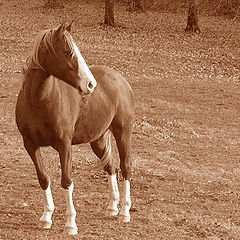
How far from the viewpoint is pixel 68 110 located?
658cm

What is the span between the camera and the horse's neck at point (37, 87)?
627 centimetres

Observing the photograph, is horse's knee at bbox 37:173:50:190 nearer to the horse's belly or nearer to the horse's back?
the horse's belly

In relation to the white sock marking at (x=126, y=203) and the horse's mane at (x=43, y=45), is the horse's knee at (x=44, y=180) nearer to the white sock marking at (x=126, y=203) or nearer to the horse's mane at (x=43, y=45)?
the white sock marking at (x=126, y=203)

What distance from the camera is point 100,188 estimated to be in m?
8.63

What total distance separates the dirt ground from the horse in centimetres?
44

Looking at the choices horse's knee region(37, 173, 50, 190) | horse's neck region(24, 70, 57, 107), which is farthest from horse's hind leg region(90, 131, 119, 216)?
horse's neck region(24, 70, 57, 107)

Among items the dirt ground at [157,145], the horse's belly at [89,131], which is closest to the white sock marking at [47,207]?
the dirt ground at [157,145]

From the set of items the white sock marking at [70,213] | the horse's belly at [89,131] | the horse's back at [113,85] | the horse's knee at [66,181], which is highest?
the horse's back at [113,85]

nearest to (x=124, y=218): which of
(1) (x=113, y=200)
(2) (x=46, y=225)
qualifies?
(1) (x=113, y=200)

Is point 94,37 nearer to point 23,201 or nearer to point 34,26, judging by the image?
point 34,26

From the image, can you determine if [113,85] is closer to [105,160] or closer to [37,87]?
[105,160]

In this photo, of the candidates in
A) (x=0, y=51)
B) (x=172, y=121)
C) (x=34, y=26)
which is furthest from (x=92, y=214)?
(x=34, y=26)

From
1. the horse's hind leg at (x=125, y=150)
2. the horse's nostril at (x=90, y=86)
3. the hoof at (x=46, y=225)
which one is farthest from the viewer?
Result: the horse's hind leg at (x=125, y=150)

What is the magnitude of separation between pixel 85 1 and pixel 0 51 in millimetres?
10877
